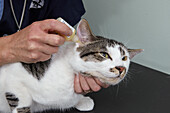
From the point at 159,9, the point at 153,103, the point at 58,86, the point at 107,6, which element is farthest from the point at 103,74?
the point at 107,6

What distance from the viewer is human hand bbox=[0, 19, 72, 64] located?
47cm

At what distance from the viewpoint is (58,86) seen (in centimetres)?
59

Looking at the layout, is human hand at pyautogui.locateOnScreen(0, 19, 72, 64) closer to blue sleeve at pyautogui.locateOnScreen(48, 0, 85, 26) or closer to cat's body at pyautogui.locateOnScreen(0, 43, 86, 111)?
cat's body at pyautogui.locateOnScreen(0, 43, 86, 111)

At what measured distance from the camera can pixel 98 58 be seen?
54 centimetres

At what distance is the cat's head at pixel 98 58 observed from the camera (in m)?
0.53

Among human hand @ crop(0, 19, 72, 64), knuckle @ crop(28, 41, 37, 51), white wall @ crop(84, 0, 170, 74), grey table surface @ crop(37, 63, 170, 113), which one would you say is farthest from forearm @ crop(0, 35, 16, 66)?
white wall @ crop(84, 0, 170, 74)

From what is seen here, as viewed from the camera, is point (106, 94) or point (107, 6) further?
point (107, 6)

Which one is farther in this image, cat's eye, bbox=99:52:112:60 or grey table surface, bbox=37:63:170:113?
grey table surface, bbox=37:63:170:113

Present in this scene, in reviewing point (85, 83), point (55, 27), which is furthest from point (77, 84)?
point (55, 27)

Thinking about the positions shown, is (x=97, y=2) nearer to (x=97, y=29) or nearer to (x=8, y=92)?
(x=97, y=29)

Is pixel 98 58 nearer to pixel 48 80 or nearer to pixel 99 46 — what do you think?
pixel 99 46

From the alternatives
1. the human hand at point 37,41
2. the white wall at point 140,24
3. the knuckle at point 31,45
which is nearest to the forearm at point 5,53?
the human hand at point 37,41

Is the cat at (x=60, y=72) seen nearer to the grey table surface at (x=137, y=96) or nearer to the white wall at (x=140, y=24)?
the grey table surface at (x=137, y=96)

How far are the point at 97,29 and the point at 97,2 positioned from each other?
0.73 ft
